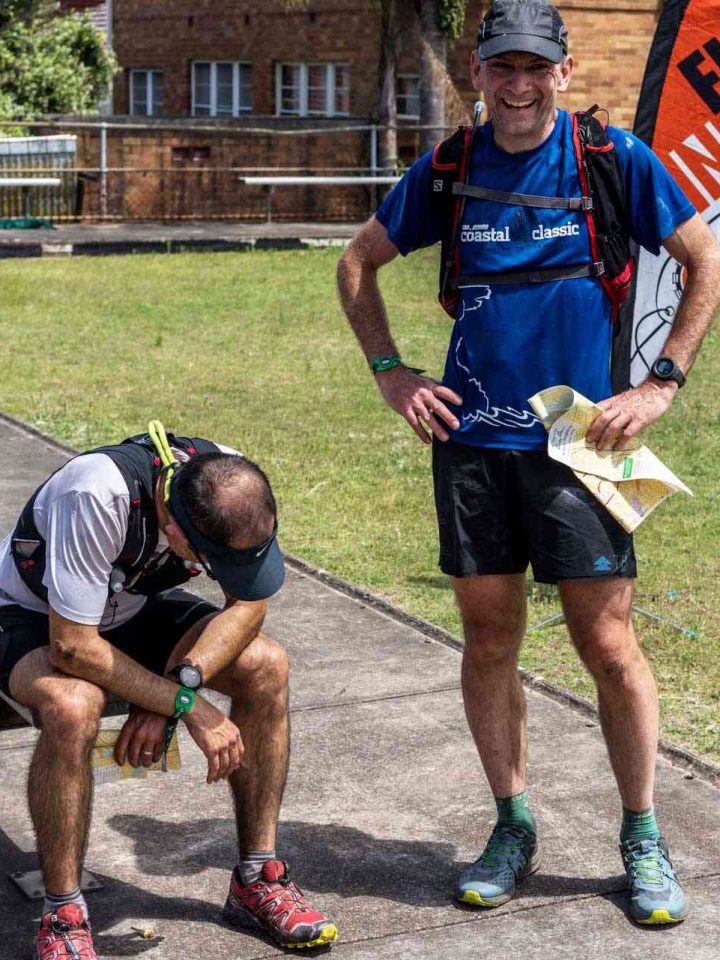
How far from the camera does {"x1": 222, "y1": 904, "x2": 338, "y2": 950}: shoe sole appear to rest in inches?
142

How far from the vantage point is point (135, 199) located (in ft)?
80.7

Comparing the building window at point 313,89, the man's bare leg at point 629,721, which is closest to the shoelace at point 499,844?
the man's bare leg at point 629,721

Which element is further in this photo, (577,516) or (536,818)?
(536,818)

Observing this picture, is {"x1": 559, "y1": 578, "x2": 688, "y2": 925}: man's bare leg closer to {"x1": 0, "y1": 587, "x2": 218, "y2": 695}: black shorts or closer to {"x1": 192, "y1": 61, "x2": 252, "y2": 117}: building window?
{"x1": 0, "y1": 587, "x2": 218, "y2": 695}: black shorts

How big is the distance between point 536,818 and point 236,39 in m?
29.5

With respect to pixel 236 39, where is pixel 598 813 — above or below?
below

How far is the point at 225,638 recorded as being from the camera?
3.61m

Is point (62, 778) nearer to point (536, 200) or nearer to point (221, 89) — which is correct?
point (536, 200)

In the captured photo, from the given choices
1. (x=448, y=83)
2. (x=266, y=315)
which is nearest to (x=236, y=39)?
(x=448, y=83)

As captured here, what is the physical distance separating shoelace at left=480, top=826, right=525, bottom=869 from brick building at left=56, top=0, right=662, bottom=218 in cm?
2140

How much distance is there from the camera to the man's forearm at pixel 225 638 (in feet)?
11.7

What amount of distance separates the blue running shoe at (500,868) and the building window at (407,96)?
26576mm

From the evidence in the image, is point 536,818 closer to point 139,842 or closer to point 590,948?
point 590,948

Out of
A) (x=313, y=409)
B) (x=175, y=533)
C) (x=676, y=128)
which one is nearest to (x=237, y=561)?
(x=175, y=533)
